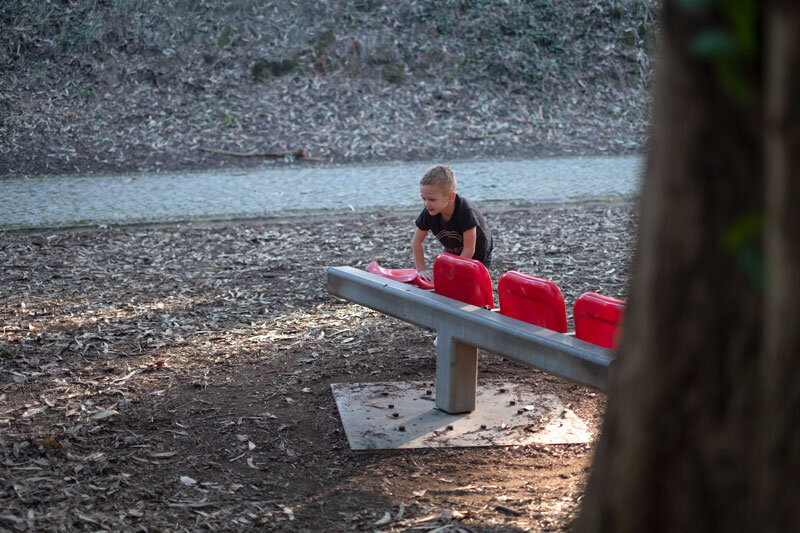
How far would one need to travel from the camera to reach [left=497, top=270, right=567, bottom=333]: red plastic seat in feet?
12.2

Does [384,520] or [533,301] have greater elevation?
[533,301]

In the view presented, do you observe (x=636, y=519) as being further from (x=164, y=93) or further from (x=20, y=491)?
(x=164, y=93)

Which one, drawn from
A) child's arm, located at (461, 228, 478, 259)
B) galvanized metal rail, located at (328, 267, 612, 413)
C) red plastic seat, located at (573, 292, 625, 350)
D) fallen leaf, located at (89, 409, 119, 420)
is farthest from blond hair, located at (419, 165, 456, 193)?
fallen leaf, located at (89, 409, 119, 420)

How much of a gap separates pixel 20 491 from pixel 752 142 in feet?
10.3

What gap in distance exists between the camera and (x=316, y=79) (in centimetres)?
1480

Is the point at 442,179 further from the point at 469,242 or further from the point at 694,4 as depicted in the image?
the point at 694,4

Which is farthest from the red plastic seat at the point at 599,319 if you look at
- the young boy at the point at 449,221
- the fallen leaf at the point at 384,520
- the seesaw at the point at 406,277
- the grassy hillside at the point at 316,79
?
the grassy hillside at the point at 316,79

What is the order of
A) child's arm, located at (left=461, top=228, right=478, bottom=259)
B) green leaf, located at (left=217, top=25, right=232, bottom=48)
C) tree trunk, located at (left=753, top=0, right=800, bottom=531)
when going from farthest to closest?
green leaf, located at (left=217, top=25, right=232, bottom=48) → child's arm, located at (left=461, top=228, right=478, bottom=259) → tree trunk, located at (left=753, top=0, right=800, bottom=531)

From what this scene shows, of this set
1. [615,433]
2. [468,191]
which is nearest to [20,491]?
[615,433]

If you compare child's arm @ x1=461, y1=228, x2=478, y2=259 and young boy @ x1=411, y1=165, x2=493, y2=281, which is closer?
young boy @ x1=411, y1=165, x2=493, y2=281

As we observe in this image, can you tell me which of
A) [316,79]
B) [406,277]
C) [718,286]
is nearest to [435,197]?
[406,277]

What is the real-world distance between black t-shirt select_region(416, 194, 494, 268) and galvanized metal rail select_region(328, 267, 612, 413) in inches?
35.2

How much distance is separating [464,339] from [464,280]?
0.36 metres

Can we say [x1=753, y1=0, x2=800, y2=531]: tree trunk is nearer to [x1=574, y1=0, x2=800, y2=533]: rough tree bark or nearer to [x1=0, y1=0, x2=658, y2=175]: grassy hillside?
[x1=574, y1=0, x2=800, y2=533]: rough tree bark
